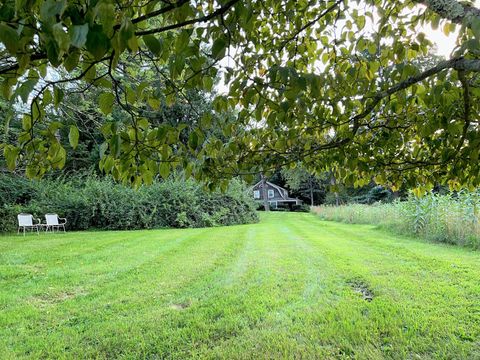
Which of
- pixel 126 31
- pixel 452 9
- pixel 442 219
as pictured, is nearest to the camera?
pixel 126 31

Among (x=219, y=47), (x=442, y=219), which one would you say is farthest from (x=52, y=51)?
(x=442, y=219)

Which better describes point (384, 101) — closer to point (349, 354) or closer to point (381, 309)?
point (349, 354)

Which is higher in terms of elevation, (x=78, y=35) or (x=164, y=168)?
(x=78, y=35)

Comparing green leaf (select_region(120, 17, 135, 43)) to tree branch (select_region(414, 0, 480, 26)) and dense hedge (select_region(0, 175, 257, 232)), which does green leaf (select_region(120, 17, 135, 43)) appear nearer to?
tree branch (select_region(414, 0, 480, 26))

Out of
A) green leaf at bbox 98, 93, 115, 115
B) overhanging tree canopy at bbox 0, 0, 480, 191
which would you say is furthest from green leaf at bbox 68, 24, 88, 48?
green leaf at bbox 98, 93, 115, 115

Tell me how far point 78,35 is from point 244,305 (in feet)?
12.7

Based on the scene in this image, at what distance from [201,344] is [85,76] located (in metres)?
2.75

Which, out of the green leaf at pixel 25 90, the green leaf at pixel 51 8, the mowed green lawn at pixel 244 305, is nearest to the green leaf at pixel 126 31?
the green leaf at pixel 51 8

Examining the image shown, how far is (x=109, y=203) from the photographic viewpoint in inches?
599

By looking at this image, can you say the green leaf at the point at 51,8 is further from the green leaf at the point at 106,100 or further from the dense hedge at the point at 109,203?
the dense hedge at the point at 109,203

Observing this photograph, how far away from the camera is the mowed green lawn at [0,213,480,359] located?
10.5 ft

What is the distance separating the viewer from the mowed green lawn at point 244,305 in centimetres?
319

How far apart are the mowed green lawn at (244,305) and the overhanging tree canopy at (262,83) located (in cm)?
148

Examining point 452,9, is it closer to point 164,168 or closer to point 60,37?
point 164,168
